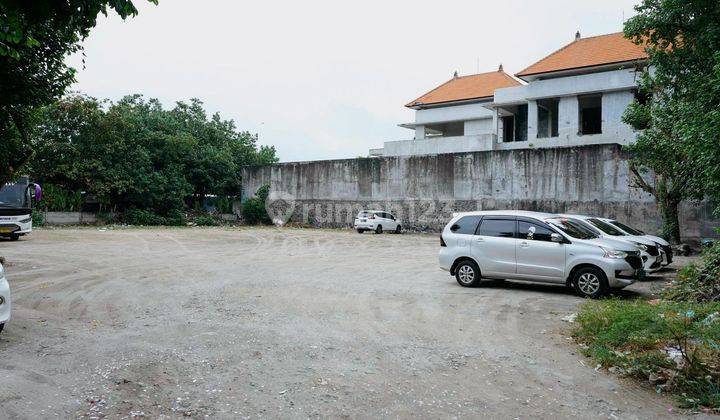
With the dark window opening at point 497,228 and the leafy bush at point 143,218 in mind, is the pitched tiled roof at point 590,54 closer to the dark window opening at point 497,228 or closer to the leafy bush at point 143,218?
the dark window opening at point 497,228

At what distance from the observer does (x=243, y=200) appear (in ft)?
127

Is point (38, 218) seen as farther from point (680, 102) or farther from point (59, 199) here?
point (680, 102)

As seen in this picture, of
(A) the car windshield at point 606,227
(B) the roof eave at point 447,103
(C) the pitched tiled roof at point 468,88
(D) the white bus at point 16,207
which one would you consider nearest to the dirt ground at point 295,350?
(A) the car windshield at point 606,227

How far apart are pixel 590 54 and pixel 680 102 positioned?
1804 cm

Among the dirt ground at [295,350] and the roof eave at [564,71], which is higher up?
the roof eave at [564,71]

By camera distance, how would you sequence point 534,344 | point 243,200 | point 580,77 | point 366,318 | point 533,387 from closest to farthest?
point 533,387
point 534,344
point 366,318
point 580,77
point 243,200

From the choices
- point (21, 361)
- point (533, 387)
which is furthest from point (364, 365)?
point (21, 361)

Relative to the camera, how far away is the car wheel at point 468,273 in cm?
1084

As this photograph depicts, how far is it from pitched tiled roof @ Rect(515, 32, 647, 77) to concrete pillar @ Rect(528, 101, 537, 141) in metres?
2.09

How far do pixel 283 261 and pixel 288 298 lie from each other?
6.14 m

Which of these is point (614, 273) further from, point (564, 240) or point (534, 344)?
point (534, 344)

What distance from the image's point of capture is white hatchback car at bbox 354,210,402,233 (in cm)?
3002

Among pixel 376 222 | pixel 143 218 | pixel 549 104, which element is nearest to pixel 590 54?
pixel 549 104

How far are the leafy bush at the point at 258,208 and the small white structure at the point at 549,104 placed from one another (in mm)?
9807
